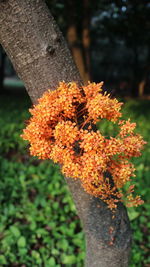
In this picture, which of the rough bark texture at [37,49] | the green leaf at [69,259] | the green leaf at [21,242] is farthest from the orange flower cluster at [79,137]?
the green leaf at [21,242]

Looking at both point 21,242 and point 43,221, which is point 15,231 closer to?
point 21,242

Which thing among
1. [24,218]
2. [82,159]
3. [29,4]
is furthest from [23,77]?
[24,218]

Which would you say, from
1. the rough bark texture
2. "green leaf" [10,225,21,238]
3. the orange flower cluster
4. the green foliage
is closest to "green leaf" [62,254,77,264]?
the green foliage

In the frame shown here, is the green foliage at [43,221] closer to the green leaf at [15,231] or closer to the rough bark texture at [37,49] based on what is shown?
the green leaf at [15,231]

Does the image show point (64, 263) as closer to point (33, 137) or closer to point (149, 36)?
point (33, 137)

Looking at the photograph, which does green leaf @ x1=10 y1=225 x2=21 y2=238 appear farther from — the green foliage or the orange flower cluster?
the orange flower cluster

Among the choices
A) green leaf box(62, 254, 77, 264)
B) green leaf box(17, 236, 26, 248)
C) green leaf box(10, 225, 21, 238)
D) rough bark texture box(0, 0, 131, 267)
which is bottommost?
green leaf box(62, 254, 77, 264)

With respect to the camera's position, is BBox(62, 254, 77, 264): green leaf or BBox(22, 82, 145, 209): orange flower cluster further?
BBox(62, 254, 77, 264): green leaf

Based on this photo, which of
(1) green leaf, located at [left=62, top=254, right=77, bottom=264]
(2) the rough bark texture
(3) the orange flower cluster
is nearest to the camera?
(3) the orange flower cluster

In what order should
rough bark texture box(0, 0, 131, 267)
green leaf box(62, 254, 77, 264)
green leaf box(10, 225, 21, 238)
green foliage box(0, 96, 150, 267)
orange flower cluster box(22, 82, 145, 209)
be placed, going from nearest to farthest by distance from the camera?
orange flower cluster box(22, 82, 145, 209) < rough bark texture box(0, 0, 131, 267) < green leaf box(62, 254, 77, 264) < green foliage box(0, 96, 150, 267) < green leaf box(10, 225, 21, 238)
